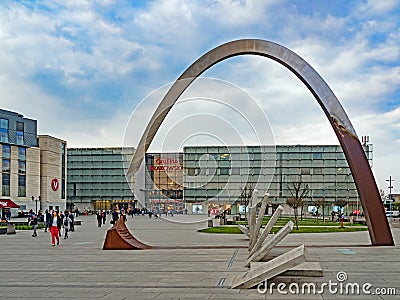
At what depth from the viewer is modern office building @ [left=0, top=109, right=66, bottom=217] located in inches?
3135

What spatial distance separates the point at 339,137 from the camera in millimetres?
22109

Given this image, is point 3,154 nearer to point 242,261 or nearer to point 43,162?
point 43,162

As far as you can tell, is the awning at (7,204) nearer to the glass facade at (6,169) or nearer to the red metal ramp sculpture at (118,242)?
the glass facade at (6,169)

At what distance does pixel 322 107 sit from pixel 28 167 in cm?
7120

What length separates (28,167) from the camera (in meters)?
84.9

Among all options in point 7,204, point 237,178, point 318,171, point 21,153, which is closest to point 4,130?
point 21,153

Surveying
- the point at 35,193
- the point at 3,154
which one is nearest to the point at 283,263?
the point at 3,154

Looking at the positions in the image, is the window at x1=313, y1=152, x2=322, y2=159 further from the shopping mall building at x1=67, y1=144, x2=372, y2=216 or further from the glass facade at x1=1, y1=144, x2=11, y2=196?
the glass facade at x1=1, y1=144, x2=11, y2=196

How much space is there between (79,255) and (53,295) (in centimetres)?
882

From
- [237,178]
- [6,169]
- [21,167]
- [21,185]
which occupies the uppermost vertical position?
[21,167]

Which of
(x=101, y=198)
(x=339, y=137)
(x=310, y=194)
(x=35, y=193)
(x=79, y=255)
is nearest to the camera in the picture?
(x=79, y=255)

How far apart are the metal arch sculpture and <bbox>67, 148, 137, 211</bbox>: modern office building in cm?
9086

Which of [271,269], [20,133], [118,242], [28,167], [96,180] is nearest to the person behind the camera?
[271,269]

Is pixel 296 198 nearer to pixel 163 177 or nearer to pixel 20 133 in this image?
pixel 163 177
